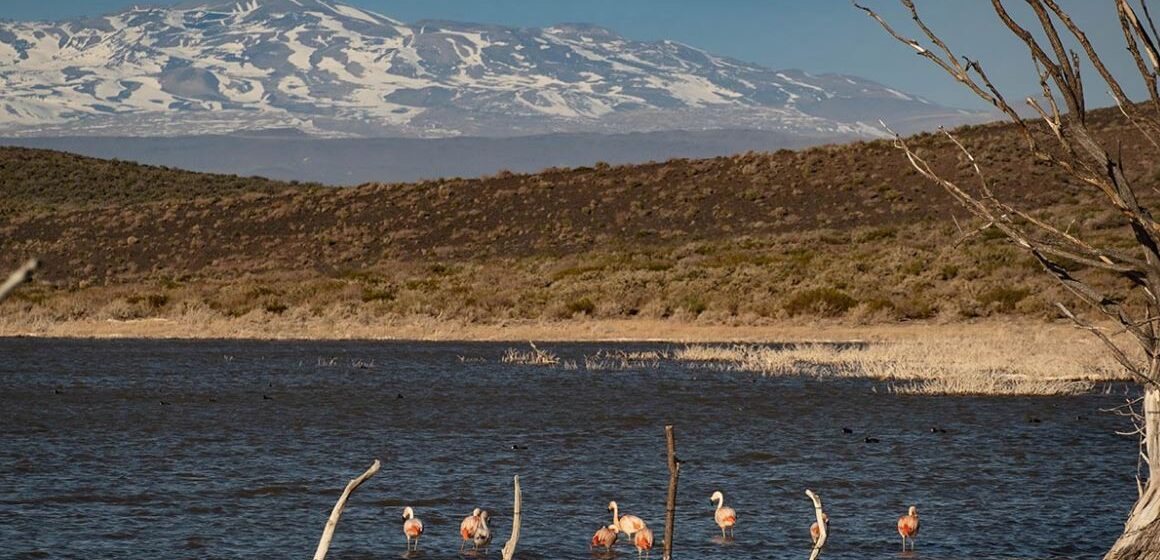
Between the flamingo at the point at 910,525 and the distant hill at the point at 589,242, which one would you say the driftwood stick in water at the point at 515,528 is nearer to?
the flamingo at the point at 910,525

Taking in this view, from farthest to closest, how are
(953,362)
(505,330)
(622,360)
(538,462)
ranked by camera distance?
(505,330) < (622,360) < (953,362) < (538,462)

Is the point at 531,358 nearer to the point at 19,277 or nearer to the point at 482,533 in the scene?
the point at 482,533

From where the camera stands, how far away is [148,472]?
19.5 m

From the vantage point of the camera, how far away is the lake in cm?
1543

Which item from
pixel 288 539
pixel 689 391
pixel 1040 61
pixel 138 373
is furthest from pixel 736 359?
pixel 1040 61

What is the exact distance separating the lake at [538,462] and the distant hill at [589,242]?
628 inches

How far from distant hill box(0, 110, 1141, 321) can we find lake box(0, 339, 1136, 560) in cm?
1595

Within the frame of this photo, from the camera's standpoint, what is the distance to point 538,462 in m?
20.4

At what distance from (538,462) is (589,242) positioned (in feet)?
167

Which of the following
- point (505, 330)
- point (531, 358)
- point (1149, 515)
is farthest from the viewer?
point (505, 330)

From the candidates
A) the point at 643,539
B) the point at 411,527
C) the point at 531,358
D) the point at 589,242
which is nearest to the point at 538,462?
the point at 411,527

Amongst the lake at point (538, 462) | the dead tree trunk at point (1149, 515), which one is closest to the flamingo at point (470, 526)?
the lake at point (538, 462)

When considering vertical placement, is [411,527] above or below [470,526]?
below

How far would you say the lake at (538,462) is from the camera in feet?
50.6
